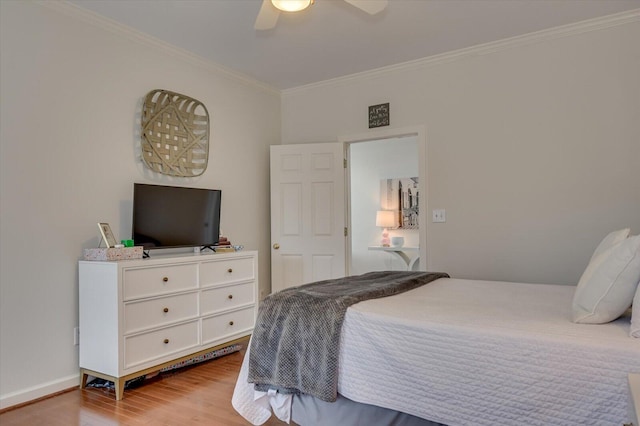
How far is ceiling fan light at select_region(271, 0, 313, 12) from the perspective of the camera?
2156mm

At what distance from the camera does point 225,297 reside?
340cm

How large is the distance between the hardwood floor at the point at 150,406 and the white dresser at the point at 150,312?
0.12 metres

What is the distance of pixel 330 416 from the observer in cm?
186

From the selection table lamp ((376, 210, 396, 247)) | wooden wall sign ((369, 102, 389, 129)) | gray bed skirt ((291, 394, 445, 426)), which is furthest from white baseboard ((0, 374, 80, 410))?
table lamp ((376, 210, 396, 247))

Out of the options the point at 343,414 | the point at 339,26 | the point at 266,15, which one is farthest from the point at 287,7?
the point at 343,414

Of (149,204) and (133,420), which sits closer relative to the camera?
(133,420)

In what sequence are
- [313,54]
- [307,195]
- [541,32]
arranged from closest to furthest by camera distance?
1. [541,32]
2. [313,54]
3. [307,195]

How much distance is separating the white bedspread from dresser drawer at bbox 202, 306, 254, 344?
1.72 m

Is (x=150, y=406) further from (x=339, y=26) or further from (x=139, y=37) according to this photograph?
(x=339, y=26)

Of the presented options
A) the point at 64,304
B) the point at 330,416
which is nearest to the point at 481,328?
the point at 330,416

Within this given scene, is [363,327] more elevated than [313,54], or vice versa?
[313,54]

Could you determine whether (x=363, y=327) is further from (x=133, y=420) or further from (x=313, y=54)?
(x=313, y=54)

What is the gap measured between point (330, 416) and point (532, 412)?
2.71 ft

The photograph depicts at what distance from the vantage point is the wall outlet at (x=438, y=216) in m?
3.84
